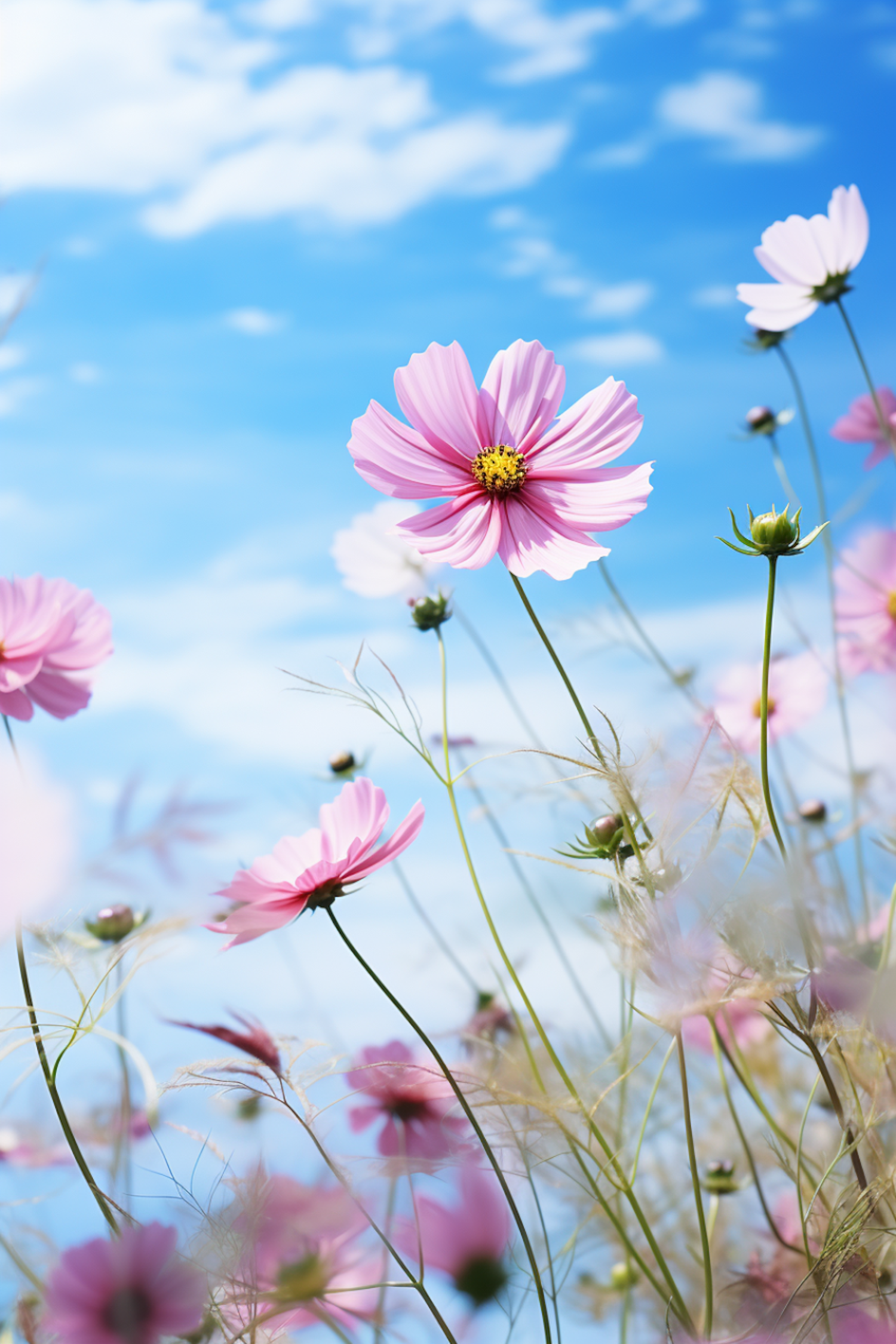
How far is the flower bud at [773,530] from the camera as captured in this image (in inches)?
16.8

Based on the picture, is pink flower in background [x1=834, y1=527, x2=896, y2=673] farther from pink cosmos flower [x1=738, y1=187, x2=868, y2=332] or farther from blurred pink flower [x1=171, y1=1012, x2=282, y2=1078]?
blurred pink flower [x1=171, y1=1012, x2=282, y2=1078]

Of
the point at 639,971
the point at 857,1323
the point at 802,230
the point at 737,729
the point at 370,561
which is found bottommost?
the point at 857,1323

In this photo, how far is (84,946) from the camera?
1.61 ft

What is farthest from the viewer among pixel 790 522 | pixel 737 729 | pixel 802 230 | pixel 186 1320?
pixel 737 729

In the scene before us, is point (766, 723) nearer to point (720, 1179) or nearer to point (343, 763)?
point (720, 1179)

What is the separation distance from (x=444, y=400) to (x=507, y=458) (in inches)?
1.7

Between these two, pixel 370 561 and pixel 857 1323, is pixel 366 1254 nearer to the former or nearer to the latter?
pixel 857 1323

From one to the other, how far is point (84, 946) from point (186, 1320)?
20 cm

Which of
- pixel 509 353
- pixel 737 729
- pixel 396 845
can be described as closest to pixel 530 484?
pixel 509 353

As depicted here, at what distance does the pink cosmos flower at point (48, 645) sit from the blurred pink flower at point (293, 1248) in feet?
0.88

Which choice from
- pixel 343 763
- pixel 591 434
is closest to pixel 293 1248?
pixel 591 434

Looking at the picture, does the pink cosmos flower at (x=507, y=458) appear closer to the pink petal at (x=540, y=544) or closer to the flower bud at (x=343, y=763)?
the pink petal at (x=540, y=544)

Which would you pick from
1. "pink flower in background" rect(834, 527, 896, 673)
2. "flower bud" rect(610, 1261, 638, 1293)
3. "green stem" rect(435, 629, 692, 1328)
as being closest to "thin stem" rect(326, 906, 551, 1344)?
"green stem" rect(435, 629, 692, 1328)

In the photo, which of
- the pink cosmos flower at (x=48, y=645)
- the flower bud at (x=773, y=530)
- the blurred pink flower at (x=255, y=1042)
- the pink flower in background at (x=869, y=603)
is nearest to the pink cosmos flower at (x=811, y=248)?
the pink flower in background at (x=869, y=603)
